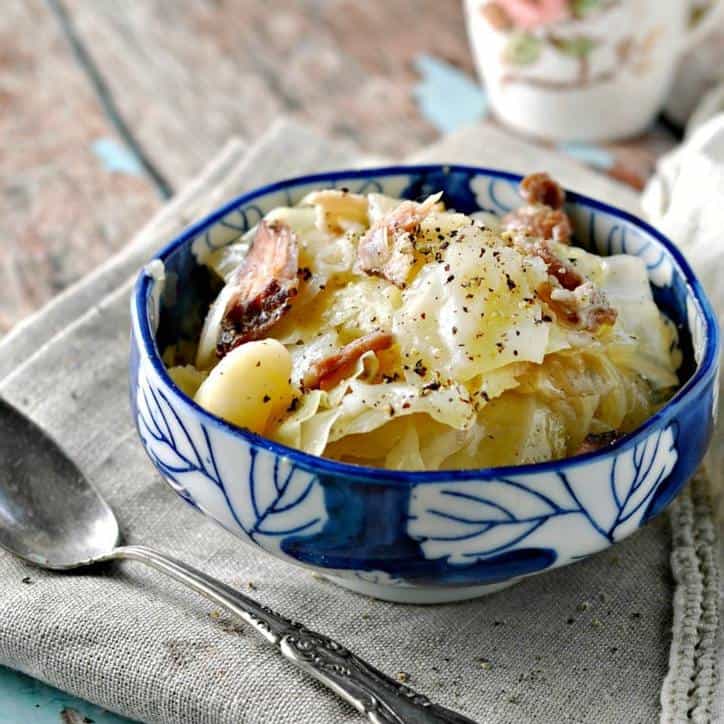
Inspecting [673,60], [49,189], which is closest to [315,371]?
[49,189]

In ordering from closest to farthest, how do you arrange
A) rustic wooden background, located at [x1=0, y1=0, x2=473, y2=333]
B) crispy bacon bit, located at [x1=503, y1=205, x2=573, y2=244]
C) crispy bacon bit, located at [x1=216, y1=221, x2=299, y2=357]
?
1. crispy bacon bit, located at [x1=216, y1=221, x2=299, y2=357]
2. crispy bacon bit, located at [x1=503, y1=205, x2=573, y2=244]
3. rustic wooden background, located at [x1=0, y1=0, x2=473, y2=333]

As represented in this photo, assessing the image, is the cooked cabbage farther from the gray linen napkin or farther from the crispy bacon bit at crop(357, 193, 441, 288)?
the gray linen napkin

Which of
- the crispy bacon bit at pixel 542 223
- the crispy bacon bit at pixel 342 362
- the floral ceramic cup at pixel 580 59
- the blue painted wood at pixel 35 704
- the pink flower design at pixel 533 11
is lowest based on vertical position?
the floral ceramic cup at pixel 580 59

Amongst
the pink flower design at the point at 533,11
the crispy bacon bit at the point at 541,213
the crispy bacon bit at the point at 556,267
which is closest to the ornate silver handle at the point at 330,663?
the crispy bacon bit at the point at 556,267

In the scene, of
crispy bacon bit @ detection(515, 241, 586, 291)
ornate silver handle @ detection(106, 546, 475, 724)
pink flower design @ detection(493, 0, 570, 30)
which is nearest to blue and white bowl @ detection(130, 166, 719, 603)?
ornate silver handle @ detection(106, 546, 475, 724)

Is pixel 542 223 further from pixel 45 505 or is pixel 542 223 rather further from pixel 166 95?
pixel 166 95

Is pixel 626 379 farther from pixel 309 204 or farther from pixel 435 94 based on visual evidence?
pixel 435 94

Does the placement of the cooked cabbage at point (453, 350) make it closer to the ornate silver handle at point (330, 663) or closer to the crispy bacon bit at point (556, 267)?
the crispy bacon bit at point (556, 267)
